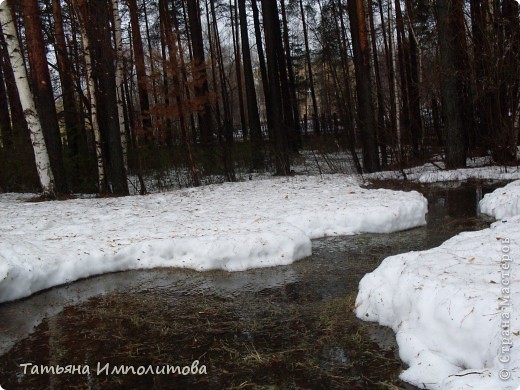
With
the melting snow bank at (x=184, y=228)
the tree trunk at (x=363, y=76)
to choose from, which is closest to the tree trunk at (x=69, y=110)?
the melting snow bank at (x=184, y=228)

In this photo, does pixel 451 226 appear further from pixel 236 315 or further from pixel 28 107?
pixel 28 107

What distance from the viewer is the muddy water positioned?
327 centimetres

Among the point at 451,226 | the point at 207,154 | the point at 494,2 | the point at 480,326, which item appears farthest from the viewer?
the point at 207,154

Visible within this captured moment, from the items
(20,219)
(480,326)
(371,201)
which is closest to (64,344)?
(480,326)

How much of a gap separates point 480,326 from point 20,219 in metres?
7.57

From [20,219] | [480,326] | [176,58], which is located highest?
[176,58]

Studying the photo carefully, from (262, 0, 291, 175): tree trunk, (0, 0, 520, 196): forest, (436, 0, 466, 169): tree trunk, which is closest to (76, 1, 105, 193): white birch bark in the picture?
(0, 0, 520, 196): forest

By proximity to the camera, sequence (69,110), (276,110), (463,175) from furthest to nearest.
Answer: (276,110), (69,110), (463,175)

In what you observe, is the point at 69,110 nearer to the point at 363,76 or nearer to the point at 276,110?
the point at 276,110

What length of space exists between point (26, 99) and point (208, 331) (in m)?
8.54

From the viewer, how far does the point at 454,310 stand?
327 centimetres

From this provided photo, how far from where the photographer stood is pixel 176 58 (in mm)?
12219

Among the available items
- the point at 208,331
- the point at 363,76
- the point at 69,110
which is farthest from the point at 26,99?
the point at 363,76

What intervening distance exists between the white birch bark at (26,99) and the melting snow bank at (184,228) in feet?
4.08
